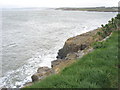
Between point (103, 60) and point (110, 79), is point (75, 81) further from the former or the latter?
point (103, 60)

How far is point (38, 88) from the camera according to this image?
507 cm

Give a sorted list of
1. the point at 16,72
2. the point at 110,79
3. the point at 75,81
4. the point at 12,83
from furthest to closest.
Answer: the point at 16,72 → the point at 12,83 → the point at 110,79 → the point at 75,81

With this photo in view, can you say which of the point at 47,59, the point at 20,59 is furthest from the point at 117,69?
the point at 20,59

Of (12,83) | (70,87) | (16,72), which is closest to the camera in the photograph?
(70,87)

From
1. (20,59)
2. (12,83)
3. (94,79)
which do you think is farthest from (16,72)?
(94,79)

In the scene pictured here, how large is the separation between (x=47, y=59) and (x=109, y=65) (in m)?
11.2

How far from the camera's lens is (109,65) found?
6730mm

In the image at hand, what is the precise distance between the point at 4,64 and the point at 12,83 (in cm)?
469

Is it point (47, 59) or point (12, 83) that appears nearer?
point (12, 83)

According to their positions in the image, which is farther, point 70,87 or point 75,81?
point 75,81

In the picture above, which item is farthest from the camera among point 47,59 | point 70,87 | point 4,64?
point 47,59

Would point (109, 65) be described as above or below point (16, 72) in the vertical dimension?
above

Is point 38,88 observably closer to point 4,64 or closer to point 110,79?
point 110,79

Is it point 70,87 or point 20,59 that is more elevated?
point 70,87
